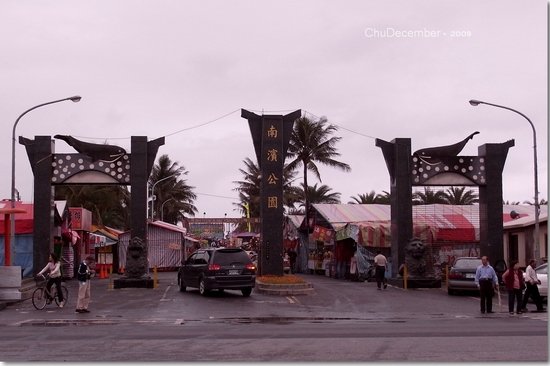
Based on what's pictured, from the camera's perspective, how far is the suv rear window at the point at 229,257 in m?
26.0

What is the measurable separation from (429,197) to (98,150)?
1584 inches

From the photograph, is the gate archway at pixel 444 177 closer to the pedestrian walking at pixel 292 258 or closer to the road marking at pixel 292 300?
the road marking at pixel 292 300

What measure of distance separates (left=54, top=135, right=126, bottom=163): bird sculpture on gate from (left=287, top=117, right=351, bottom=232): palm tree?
22.7 meters

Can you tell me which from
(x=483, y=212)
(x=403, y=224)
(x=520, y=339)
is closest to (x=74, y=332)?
(x=520, y=339)

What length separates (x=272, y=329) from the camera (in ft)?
53.3

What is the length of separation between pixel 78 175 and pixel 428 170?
51.7 ft

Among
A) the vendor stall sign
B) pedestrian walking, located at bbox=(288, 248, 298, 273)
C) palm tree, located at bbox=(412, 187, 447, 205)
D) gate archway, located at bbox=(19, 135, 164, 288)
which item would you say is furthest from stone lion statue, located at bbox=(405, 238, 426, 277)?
palm tree, located at bbox=(412, 187, 447, 205)

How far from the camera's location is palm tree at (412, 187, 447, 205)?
6562 centimetres

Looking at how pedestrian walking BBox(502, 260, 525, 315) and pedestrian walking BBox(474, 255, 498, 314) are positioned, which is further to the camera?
pedestrian walking BBox(502, 260, 525, 315)

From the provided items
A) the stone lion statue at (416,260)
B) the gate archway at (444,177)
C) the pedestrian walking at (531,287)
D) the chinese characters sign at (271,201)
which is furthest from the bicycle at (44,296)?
the gate archway at (444,177)

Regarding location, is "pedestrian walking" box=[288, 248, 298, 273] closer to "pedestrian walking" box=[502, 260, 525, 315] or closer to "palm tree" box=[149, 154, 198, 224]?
"palm tree" box=[149, 154, 198, 224]

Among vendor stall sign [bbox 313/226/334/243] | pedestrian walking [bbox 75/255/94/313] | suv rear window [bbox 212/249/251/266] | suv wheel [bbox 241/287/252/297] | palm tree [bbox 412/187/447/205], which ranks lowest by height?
suv wheel [bbox 241/287/252/297]

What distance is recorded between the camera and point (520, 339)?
13.9 metres

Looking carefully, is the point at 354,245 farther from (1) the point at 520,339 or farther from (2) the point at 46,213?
(1) the point at 520,339
